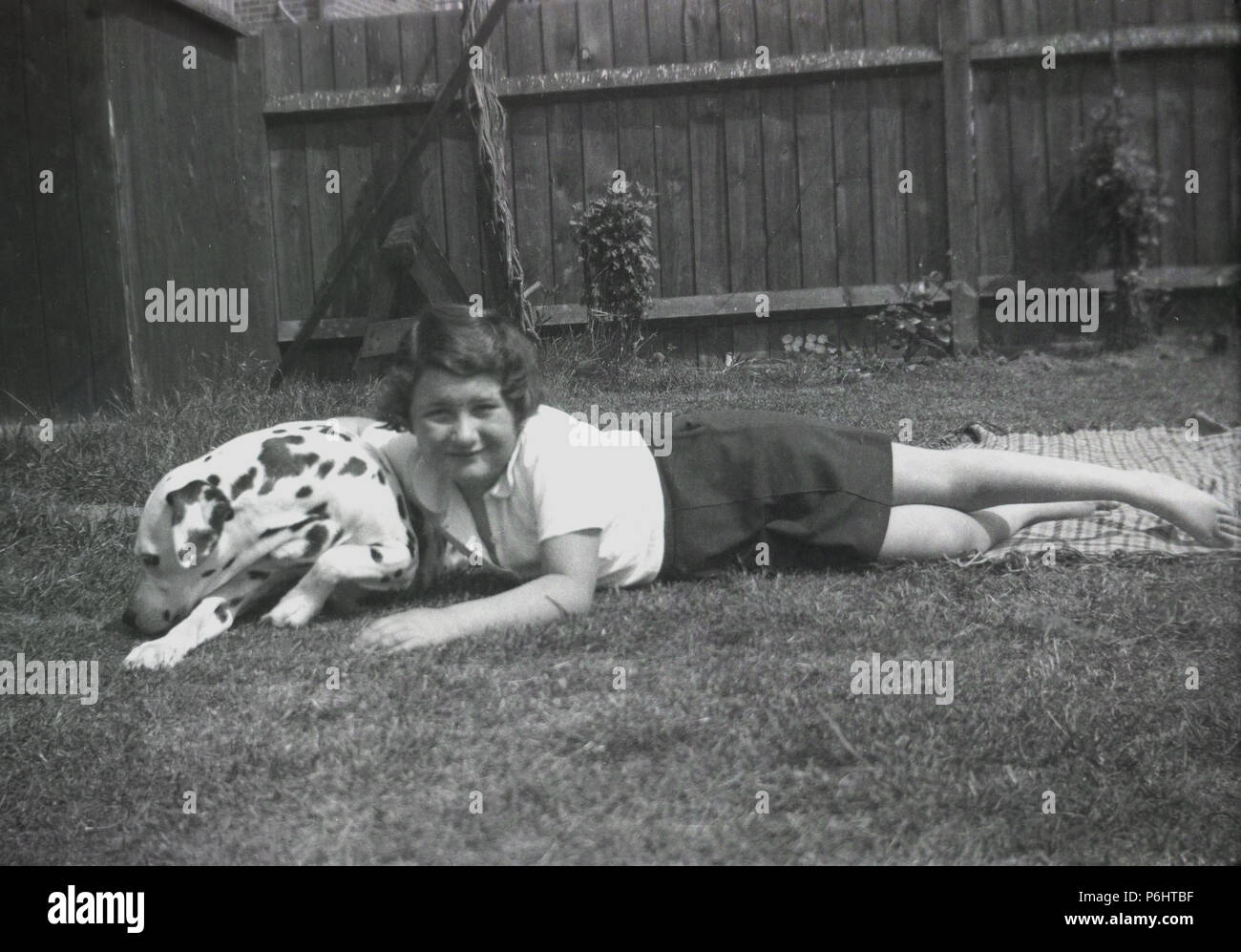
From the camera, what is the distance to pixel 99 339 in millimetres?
6219

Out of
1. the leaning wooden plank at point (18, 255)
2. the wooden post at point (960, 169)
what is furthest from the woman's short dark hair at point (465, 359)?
the wooden post at point (960, 169)

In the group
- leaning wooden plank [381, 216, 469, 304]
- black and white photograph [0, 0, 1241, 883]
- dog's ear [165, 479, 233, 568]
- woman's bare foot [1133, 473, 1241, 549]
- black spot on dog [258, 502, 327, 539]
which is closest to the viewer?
black and white photograph [0, 0, 1241, 883]

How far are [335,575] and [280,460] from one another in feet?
1.06

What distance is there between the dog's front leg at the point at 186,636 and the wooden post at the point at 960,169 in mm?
5531

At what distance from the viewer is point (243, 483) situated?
127 inches

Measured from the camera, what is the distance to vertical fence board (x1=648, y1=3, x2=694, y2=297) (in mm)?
7984

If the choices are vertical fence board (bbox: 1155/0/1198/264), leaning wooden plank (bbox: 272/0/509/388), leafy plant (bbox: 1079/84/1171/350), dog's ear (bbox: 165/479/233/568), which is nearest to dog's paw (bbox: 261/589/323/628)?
dog's ear (bbox: 165/479/233/568)

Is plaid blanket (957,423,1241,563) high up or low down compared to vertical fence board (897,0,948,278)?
down

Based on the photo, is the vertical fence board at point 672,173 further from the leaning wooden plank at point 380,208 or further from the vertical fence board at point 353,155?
the vertical fence board at point 353,155

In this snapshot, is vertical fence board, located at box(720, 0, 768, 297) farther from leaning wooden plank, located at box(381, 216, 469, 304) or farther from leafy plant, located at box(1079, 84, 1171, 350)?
leafy plant, located at box(1079, 84, 1171, 350)

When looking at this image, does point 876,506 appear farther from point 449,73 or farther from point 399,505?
point 449,73

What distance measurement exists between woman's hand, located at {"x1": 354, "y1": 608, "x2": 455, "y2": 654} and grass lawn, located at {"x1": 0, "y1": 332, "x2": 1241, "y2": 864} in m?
Answer: 0.05

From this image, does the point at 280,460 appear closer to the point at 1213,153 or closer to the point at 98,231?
the point at 98,231
